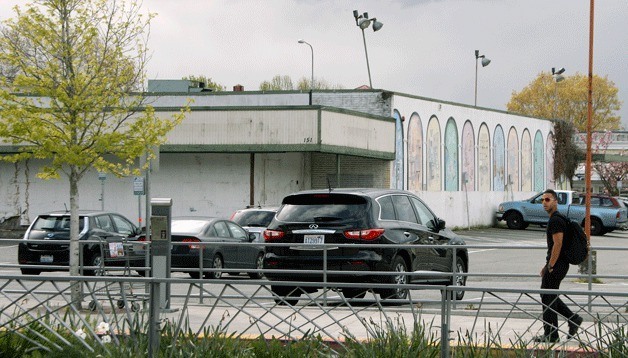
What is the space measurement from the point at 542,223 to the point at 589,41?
1028 inches

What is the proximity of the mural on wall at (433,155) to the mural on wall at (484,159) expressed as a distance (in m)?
5.18

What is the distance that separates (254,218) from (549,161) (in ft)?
129

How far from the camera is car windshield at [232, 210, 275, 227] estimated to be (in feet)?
97.5

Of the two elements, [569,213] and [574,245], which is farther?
[569,213]

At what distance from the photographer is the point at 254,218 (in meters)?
29.9

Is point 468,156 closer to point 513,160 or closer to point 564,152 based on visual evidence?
point 513,160

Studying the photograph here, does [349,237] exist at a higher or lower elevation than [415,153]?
lower

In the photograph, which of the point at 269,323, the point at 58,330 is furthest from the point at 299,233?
the point at 58,330

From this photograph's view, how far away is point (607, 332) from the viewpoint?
338 inches

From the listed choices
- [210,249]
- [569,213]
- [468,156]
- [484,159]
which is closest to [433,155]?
[468,156]

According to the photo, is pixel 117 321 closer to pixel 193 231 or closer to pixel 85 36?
pixel 85 36

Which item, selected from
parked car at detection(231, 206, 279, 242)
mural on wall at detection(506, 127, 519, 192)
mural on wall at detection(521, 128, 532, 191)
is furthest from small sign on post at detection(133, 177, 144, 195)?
mural on wall at detection(521, 128, 532, 191)

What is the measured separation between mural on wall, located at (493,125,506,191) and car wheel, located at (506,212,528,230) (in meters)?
4.21

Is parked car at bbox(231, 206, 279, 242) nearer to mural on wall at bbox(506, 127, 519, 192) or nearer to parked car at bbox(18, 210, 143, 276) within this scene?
parked car at bbox(18, 210, 143, 276)
